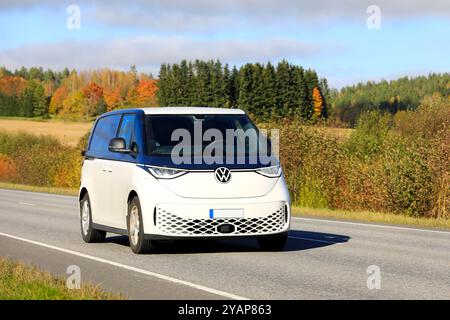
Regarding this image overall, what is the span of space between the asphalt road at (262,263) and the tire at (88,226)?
0.69 feet

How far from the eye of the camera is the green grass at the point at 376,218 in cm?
1990

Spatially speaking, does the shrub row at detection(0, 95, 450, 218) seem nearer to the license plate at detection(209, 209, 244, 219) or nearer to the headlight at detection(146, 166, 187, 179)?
the license plate at detection(209, 209, 244, 219)

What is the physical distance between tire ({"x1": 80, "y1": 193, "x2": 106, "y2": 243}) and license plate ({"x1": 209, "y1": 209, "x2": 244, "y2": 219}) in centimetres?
334

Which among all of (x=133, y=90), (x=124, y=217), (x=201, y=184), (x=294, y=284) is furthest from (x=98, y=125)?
(x=133, y=90)

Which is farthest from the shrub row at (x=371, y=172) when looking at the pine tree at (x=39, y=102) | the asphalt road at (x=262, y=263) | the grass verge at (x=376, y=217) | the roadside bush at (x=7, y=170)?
the pine tree at (x=39, y=102)

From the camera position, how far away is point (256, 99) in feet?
534

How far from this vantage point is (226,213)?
1256cm

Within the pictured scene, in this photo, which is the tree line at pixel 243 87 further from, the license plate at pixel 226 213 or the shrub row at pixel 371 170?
the license plate at pixel 226 213

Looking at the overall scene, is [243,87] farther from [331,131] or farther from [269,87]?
[331,131]

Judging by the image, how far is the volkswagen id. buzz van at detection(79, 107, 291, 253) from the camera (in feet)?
41.2

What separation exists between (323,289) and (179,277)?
71.8 inches

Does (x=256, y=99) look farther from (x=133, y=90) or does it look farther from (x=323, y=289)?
(x=323, y=289)

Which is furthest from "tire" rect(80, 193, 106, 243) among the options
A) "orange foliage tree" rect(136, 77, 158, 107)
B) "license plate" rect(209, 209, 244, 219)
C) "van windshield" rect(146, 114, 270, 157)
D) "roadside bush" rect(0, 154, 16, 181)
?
"orange foliage tree" rect(136, 77, 158, 107)

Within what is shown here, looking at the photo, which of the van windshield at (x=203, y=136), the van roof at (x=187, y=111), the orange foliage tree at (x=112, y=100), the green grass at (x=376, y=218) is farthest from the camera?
the orange foliage tree at (x=112, y=100)
